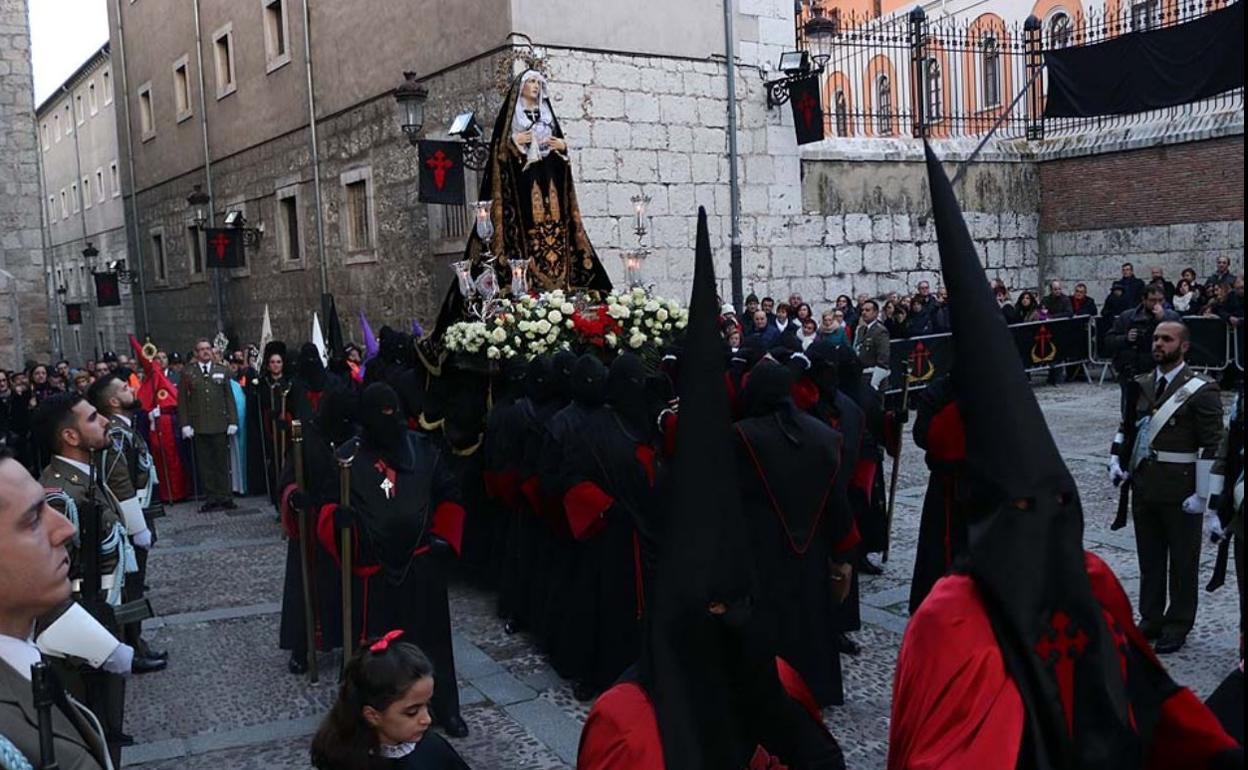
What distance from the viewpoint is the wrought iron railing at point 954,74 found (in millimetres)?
19406

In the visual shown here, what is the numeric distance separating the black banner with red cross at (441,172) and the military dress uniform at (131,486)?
825 cm

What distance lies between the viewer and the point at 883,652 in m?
6.67

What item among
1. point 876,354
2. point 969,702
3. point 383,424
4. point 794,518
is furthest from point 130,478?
point 876,354

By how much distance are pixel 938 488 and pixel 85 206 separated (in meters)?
41.4

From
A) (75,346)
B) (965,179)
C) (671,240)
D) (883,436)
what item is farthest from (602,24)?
(75,346)

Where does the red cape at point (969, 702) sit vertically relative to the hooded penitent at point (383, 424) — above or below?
below

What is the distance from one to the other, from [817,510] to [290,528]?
2987mm

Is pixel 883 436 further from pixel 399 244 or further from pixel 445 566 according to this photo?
pixel 399 244

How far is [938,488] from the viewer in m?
6.52

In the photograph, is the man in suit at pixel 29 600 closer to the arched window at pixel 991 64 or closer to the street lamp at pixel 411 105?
the street lamp at pixel 411 105

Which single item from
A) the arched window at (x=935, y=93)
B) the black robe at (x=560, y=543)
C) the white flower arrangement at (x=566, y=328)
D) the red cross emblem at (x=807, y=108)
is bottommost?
the black robe at (x=560, y=543)

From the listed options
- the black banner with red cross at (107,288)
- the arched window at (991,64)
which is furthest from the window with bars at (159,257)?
the arched window at (991,64)

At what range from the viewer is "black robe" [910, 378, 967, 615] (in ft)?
19.8

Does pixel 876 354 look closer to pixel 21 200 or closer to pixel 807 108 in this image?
pixel 807 108
